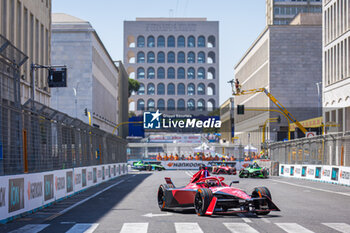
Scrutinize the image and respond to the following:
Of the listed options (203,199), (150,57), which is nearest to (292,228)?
(203,199)

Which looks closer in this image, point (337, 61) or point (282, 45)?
point (337, 61)

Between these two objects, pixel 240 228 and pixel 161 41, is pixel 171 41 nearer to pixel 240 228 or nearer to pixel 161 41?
pixel 161 41

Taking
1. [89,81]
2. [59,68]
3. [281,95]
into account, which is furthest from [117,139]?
[281,95]

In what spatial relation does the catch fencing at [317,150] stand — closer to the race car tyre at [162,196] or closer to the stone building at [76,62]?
the race car tyre at [162,196]

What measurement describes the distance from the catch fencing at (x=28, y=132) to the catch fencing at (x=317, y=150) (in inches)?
541

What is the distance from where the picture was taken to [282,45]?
9769cm

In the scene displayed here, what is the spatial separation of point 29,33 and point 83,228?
40.5 meters

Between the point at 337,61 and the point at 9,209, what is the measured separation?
176 ft

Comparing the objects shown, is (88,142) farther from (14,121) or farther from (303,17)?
(303,17)

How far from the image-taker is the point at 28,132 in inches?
635

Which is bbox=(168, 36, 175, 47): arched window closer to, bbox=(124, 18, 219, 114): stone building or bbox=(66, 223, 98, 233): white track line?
bbox=(124, 18, 219, 114): stone building

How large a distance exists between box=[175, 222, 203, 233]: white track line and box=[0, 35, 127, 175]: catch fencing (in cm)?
417

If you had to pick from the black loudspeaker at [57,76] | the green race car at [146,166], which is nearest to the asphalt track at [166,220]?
the black loudspeaker at [57,76]

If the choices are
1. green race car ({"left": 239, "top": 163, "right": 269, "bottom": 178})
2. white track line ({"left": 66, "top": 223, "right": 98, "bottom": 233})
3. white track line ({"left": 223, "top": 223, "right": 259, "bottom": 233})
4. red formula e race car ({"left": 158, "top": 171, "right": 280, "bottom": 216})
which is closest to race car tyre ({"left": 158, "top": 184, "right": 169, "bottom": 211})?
red formula e race car ({"left": 158, "top": 171, "right": 280, "bottom": 216})
